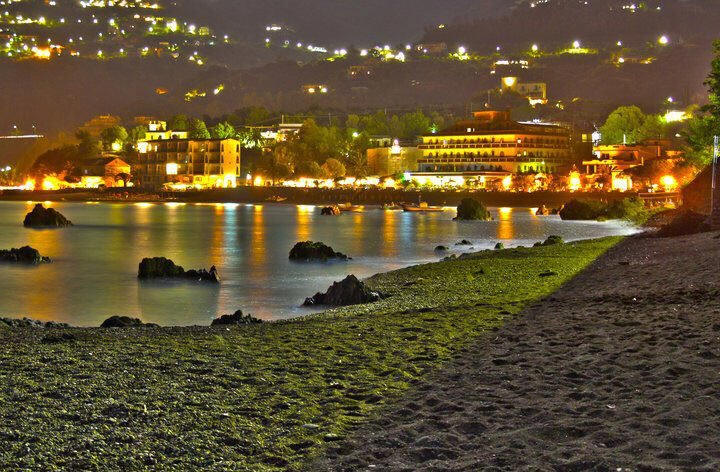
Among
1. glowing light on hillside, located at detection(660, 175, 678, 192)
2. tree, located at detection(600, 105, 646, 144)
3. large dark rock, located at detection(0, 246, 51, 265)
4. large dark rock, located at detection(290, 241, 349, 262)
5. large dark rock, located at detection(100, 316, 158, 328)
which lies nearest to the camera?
large dark rock, located at detection(100, 316, 158, 328)

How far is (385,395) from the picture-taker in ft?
30.3

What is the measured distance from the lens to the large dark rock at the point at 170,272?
99.9 ft

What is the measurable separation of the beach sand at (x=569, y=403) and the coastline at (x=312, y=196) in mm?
100690

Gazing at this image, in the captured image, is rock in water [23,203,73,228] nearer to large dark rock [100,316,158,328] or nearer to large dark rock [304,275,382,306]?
large dark rock [304,275,382,306]

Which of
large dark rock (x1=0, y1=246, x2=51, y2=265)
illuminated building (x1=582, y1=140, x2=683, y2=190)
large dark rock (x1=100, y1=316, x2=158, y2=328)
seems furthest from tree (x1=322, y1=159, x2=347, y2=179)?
large dark rock (x1=100, y1=316, x2=158, y2=328)

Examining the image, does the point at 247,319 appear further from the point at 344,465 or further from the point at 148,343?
the point at 344,465

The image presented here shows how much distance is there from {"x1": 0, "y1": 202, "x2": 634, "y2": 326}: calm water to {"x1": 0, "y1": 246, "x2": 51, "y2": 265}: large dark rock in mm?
1063

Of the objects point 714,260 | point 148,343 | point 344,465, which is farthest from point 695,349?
point 714,260

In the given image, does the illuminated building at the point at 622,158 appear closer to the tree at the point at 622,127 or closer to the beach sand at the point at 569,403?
the tree at the point at 622,127

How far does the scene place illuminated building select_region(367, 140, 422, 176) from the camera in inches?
6422

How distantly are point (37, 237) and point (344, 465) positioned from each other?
57.5 m

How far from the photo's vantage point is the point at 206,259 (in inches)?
1714

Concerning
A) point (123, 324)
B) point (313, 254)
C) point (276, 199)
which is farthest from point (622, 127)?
point (123, 324)

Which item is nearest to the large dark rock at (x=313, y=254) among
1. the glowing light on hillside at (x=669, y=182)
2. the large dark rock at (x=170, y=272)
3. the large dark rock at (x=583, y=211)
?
the large dark rock at (x=170, y=272)
